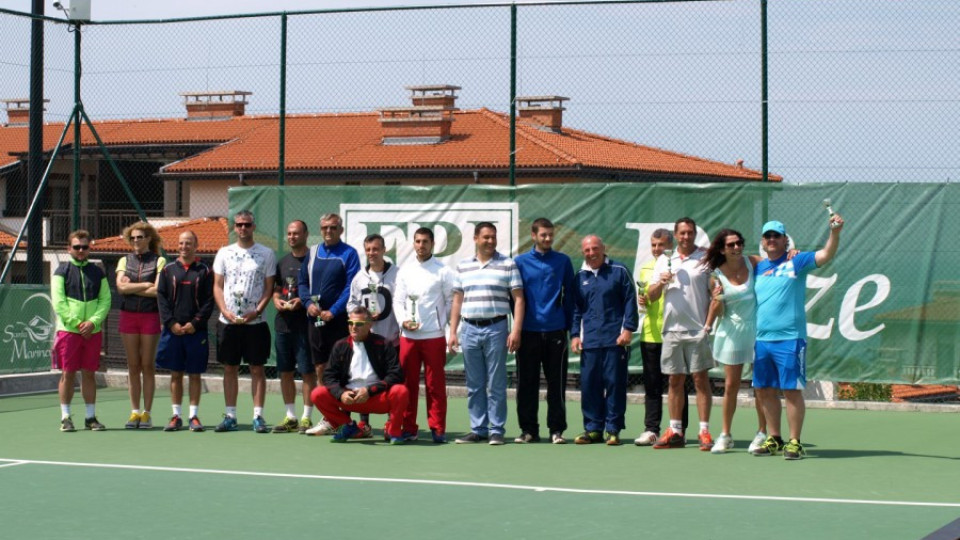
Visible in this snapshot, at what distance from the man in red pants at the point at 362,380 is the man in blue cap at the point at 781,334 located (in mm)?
2858

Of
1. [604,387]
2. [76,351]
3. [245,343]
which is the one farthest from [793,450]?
[76,351]

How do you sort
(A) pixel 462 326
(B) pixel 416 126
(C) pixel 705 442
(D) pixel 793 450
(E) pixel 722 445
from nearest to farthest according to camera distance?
(D) pixel 793 450
(E) pixel 722 445
(C) pixel 705 442
(A) pixel 462 326
(B) pixel 416 126

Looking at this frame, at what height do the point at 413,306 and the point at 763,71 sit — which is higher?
the point at 763,71

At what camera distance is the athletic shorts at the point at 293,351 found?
40.2 ft

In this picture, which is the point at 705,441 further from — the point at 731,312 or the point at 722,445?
the point at 731,312

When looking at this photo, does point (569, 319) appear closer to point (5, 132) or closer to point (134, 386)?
point (134, 386)

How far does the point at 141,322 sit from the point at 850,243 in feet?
21.7

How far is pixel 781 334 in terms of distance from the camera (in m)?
10.4

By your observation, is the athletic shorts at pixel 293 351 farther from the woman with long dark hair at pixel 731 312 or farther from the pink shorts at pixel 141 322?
the woman with long dark hair at pixel 731 312

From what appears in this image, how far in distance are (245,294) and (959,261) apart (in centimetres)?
654

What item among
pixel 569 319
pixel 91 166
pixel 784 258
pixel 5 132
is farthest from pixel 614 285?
pixel 5 132

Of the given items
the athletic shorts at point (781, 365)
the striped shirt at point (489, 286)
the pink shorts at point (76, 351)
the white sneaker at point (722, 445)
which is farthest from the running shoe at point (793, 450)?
the pink shorts at point (76, 351)

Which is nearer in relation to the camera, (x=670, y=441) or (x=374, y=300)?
(x=670, y=441)

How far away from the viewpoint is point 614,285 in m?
11.4
